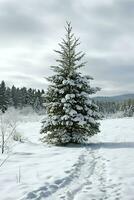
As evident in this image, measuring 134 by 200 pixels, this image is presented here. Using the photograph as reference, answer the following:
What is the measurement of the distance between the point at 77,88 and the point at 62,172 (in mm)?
9300

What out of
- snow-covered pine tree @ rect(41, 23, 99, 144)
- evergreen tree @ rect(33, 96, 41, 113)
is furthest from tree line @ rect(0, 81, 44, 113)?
snow-covered pine tree @ rect(41, 23, 99, 144)

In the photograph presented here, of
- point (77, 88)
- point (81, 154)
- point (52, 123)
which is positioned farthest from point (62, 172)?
point (77, 88)

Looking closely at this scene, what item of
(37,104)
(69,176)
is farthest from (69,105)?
(37,104)

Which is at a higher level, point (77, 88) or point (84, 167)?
point (77, 88)

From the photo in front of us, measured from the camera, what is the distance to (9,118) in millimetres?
26328

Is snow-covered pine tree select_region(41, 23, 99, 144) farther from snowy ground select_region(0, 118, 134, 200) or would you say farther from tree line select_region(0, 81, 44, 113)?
tree line select_region(0, 81, 44, 113)

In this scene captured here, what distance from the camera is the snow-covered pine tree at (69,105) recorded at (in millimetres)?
18656

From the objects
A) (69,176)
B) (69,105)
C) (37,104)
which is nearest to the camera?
(69,176)

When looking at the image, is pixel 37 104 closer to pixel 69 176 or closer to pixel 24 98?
pixel 24 98

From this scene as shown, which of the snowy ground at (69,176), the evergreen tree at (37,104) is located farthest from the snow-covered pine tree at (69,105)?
the evergreen tree at (37,104)

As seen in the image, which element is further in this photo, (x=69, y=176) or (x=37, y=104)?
(x=37, y=104)

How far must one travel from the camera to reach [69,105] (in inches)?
734

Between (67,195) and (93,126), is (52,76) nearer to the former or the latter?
(93,126)

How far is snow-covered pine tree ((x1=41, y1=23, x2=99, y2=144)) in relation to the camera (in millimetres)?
18656
